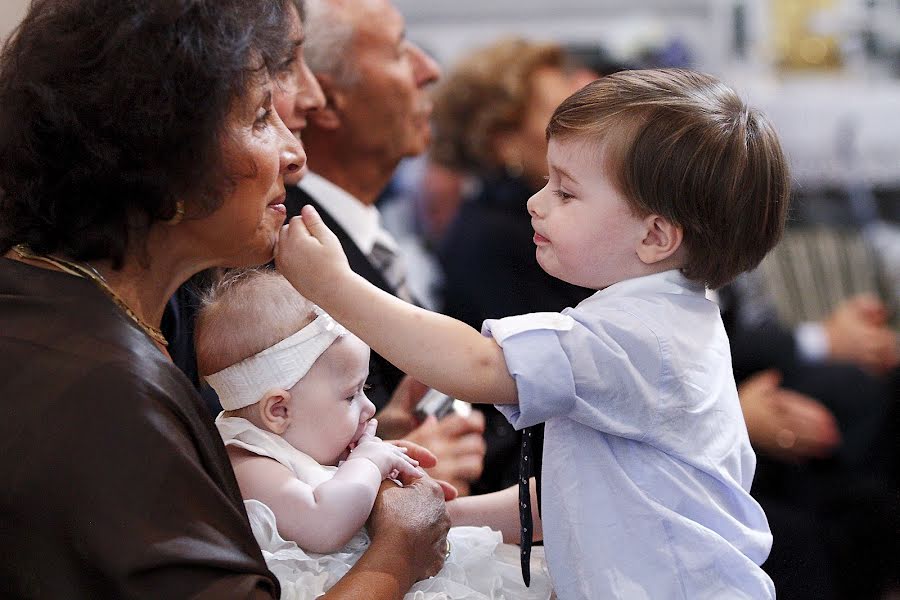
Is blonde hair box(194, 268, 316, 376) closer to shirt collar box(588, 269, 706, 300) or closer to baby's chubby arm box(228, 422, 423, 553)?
baby's chubby arm box(228, 422, 423, 553)

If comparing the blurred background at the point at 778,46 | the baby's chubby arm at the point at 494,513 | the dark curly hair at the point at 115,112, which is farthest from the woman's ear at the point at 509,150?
the dark curly hair at the point at 115,112

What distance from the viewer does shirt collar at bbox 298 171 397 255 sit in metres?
2.08

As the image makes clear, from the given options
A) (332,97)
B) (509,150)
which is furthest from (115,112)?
(509,150)

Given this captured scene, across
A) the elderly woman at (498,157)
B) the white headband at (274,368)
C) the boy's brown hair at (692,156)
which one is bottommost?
the elderly woman at (498,157)

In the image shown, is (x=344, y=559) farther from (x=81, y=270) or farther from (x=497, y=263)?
(x=497, y=263)

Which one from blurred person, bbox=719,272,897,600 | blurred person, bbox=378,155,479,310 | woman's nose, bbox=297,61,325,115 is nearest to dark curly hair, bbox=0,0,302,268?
woman's nose, bbox=297,61,325,115

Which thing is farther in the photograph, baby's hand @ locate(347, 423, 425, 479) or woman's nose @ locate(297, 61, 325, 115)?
woman's nose @ locate(297, 61, 325, 115)

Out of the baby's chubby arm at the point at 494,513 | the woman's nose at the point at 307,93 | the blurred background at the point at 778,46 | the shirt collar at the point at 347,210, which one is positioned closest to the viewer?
the baby's chubby arm at the point at 494,513

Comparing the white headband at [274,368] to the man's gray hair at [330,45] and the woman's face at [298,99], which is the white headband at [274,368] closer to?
the woman's face at [298,99]

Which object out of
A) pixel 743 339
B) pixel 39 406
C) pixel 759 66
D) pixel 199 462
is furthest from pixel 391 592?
pixel 759 66

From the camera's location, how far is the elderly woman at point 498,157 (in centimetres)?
297

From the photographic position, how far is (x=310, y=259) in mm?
1267

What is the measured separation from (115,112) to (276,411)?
0.41 meters

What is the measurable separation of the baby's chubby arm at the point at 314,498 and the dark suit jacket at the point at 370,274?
0.18 metres
